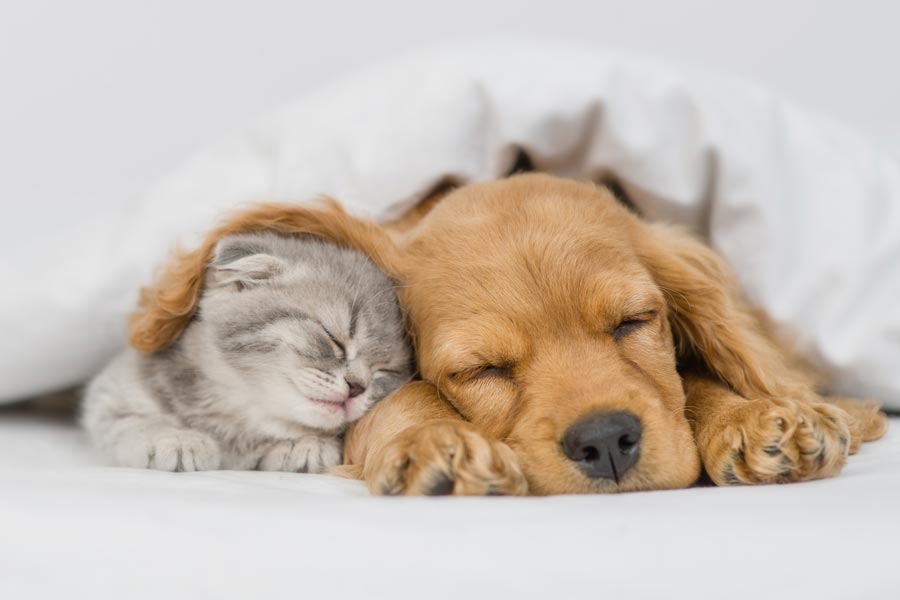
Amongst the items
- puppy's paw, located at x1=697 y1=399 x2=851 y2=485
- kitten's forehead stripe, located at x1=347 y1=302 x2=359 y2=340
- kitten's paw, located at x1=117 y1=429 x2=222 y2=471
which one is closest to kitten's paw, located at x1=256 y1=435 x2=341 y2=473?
kitten's paw, located at x1=117 y1=429 x2=222 y2=471

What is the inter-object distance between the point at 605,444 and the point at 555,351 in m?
0.29

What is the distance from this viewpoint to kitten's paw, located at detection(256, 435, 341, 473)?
226cm

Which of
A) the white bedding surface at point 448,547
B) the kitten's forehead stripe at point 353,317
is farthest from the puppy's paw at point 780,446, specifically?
the kitten's forehead stripe at point 353,317

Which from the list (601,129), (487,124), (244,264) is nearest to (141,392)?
(244,264)

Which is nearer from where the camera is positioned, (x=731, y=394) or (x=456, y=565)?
(x=456, y=565)

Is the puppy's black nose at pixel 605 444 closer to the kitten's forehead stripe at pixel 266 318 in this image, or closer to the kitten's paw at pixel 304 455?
the kitten's paw at pixel 304 455

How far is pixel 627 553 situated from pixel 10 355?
7.11 ft

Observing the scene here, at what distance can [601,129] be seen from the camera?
8.97 ft

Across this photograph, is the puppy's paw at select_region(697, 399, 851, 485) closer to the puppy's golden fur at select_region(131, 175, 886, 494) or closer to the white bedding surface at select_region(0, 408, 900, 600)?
the puppy's golden fur at select_region(131, 175, 886, 494)

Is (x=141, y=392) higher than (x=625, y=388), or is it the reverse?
(x=625, y=388)

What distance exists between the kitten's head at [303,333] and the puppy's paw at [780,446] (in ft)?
2.72

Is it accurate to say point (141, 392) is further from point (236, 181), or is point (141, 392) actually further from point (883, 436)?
point (883, 436)

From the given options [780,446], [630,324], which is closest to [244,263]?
[630,324]

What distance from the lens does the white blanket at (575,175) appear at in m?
2.70
